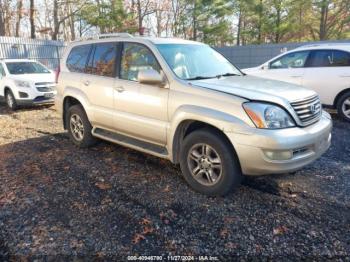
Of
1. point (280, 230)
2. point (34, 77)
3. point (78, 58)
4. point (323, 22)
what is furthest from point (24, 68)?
point (323, 22)

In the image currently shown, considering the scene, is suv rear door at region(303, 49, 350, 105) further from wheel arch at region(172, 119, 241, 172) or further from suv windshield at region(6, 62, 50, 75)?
suv windshield at region(6, 62, 50, 75)

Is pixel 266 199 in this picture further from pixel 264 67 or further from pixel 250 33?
pixel 250 33

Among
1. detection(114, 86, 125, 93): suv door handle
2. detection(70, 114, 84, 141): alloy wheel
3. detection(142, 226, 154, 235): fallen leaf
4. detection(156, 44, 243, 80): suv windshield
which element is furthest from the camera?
detection(70, 114, 84, 141): alloy wheel

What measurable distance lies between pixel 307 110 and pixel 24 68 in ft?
30.7

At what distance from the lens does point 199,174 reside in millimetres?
3686

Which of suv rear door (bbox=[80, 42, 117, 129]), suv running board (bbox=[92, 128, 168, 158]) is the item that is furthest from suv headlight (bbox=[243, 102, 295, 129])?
suv rear door (bbox=[80, 42, 117, 129])

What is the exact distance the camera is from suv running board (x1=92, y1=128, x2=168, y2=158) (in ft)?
13.2

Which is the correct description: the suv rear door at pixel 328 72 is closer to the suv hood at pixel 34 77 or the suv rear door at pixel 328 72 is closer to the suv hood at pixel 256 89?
the suv hood at pixel 256 89

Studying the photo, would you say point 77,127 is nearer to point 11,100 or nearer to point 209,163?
point 209,163

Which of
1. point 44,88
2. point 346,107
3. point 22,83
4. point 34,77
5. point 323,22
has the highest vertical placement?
point 323,22

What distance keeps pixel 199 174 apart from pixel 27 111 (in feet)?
23.9

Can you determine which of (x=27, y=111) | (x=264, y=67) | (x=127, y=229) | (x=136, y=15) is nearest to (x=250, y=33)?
(x=136, y=15)

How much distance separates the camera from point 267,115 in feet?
10.4

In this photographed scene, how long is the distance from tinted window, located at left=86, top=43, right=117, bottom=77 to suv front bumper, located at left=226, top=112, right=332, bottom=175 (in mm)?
2353
